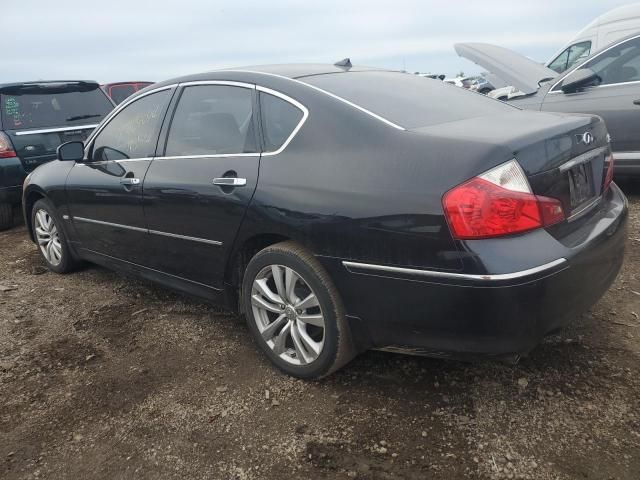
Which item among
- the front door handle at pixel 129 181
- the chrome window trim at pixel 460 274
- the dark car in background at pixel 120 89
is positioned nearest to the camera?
the chrome window trim at pixel 460 274

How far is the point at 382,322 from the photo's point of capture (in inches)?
93.2

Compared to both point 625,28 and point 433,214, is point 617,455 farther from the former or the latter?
point 625,28

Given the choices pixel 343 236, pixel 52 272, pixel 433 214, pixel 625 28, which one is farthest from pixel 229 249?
pixel 625 28

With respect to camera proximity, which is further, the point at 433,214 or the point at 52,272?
the point at 52,272

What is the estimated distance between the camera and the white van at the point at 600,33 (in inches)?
332

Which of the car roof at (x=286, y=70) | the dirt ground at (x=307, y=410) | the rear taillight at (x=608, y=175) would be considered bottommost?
the dirt ground at (x=307, y=410)

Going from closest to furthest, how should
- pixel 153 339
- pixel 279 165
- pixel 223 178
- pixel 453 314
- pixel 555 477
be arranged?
pixel 555 477 → pixel 453 314 → pixel 279 165 → pixel 223 178 → pixel 153 339

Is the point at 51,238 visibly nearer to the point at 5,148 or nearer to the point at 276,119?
the point at 5,148

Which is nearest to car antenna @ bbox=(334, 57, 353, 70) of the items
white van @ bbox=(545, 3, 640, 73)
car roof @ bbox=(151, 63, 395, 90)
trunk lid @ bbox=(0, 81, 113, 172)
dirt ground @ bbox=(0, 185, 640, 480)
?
car roof @ bbox=(151, 63, 395, 90)

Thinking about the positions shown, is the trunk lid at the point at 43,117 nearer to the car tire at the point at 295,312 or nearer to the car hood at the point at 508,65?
the car tire at the point at 295,312

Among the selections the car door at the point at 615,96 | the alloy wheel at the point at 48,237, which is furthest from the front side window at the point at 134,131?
the car door at the point at 615,96

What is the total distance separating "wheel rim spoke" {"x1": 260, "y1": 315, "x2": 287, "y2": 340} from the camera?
110 inches

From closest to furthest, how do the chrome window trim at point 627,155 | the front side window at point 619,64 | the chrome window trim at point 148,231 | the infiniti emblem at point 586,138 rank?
the infiniti emblem at point 586,138 < the chrome window trim at point 148,231 < the chrome window trim at point 627,155 < the front side window at point 619,64

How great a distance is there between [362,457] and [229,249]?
4.13 feet
